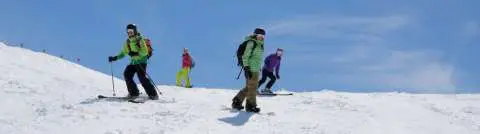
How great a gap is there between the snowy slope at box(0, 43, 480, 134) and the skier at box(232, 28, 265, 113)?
0.47m

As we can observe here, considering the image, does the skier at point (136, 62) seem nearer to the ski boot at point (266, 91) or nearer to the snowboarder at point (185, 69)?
the ski boot at point (266, 91)

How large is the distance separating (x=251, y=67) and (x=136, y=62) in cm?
260

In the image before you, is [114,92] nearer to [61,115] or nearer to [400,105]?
[61,115]

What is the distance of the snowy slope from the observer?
15297mm

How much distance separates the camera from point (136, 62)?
18.6 meters

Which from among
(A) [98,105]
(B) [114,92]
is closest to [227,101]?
(B) [114,92]

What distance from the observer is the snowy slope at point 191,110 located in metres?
15.3

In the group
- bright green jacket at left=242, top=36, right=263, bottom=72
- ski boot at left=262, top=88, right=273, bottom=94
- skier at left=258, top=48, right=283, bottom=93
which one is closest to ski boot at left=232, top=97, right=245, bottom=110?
bright green jacket at left=242, top=36, right=263, bottom=72

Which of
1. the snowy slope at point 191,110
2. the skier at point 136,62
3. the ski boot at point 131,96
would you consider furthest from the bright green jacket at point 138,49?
the snowy slope at point 191,110

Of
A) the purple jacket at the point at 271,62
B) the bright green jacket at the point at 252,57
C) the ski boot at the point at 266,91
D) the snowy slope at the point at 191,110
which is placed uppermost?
the purple jacket at the point at 271,62

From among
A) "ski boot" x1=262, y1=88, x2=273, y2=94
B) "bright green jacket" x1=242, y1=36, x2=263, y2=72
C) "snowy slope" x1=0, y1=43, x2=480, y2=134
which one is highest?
"bright green jacket" x1=242, y1=36, x2=263, y2=72

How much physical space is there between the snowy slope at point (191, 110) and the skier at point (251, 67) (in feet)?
1.53

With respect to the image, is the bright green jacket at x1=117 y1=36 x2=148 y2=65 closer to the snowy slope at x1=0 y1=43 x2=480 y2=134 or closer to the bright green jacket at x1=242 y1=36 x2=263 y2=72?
the snowy slope at x1=0 y1=43 x2=480 y2=134

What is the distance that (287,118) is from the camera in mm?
17328
